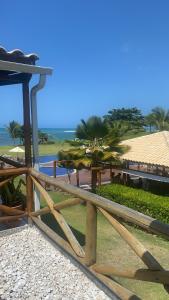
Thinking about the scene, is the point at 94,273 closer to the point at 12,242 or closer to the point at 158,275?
the point at 158,275

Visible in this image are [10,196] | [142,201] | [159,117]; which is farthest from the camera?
[159,117]

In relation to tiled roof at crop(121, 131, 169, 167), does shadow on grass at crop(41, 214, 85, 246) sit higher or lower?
lower

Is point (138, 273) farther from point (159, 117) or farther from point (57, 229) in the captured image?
point (159, 117)

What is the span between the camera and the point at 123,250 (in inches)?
287

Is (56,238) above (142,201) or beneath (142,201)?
above

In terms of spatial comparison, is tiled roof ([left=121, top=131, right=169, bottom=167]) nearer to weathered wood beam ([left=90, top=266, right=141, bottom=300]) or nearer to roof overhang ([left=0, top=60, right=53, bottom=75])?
roof overhang ([left=0, top=60, right=53, bottom=75])

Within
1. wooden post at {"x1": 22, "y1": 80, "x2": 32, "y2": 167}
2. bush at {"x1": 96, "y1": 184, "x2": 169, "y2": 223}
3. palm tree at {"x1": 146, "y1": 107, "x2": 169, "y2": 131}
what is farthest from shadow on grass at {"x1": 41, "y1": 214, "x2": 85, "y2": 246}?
palm tree at {"x1": 146, "y1": 107, "x2": 169, "y2": 131}

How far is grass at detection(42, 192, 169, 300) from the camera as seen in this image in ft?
17.7

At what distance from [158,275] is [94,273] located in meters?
1.23

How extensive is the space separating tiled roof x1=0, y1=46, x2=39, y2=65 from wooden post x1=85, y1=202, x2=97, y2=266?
→ 8.64ft

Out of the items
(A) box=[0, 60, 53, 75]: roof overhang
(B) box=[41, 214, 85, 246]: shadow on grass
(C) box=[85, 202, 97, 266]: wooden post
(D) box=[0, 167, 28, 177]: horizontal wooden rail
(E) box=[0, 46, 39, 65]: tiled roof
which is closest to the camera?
(C) box=[85, 202, 97, 266]: wooden post

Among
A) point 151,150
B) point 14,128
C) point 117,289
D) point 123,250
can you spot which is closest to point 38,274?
point 117,289

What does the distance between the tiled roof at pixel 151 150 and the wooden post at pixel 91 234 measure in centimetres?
1239

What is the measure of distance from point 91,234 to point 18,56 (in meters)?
2.93
